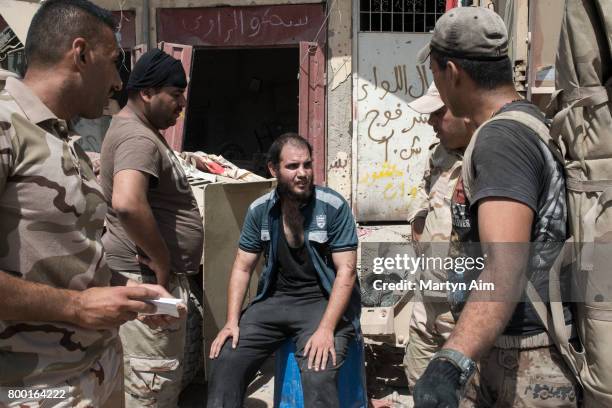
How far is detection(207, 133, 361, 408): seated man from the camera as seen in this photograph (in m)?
3.19

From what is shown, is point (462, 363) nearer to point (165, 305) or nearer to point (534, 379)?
point (534, 379)

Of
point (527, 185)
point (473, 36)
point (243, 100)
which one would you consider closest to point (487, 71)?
point (473, 36)

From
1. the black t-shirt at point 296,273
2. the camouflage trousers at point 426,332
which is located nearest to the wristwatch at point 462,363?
the camouflage trousers at point 426,332

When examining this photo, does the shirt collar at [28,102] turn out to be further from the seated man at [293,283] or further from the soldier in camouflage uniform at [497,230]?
the seated man at [293,283]

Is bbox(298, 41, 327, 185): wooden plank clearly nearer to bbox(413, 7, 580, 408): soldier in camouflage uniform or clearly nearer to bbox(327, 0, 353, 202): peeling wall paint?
bbox(327, 0, 353, 202): peeling wall paint

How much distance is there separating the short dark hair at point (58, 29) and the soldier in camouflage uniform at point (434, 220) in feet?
6.76

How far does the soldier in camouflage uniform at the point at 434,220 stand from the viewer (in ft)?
10.8

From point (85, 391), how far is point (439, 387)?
1001mm

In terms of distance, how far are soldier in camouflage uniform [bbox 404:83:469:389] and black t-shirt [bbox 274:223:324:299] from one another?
2.10 feet

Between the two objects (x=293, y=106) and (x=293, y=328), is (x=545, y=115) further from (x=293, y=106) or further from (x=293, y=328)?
(x=293, y=106)

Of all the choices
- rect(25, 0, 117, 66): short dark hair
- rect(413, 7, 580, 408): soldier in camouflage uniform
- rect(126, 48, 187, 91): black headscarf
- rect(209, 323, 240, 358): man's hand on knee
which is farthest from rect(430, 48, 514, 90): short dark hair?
rect(209, 323, 240, 358): man's hand on knee

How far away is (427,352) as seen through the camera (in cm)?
347

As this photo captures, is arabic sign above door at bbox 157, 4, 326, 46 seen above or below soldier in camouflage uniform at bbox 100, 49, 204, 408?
above

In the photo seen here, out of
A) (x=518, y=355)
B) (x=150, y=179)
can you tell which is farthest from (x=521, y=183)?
(x=150, y=179)
